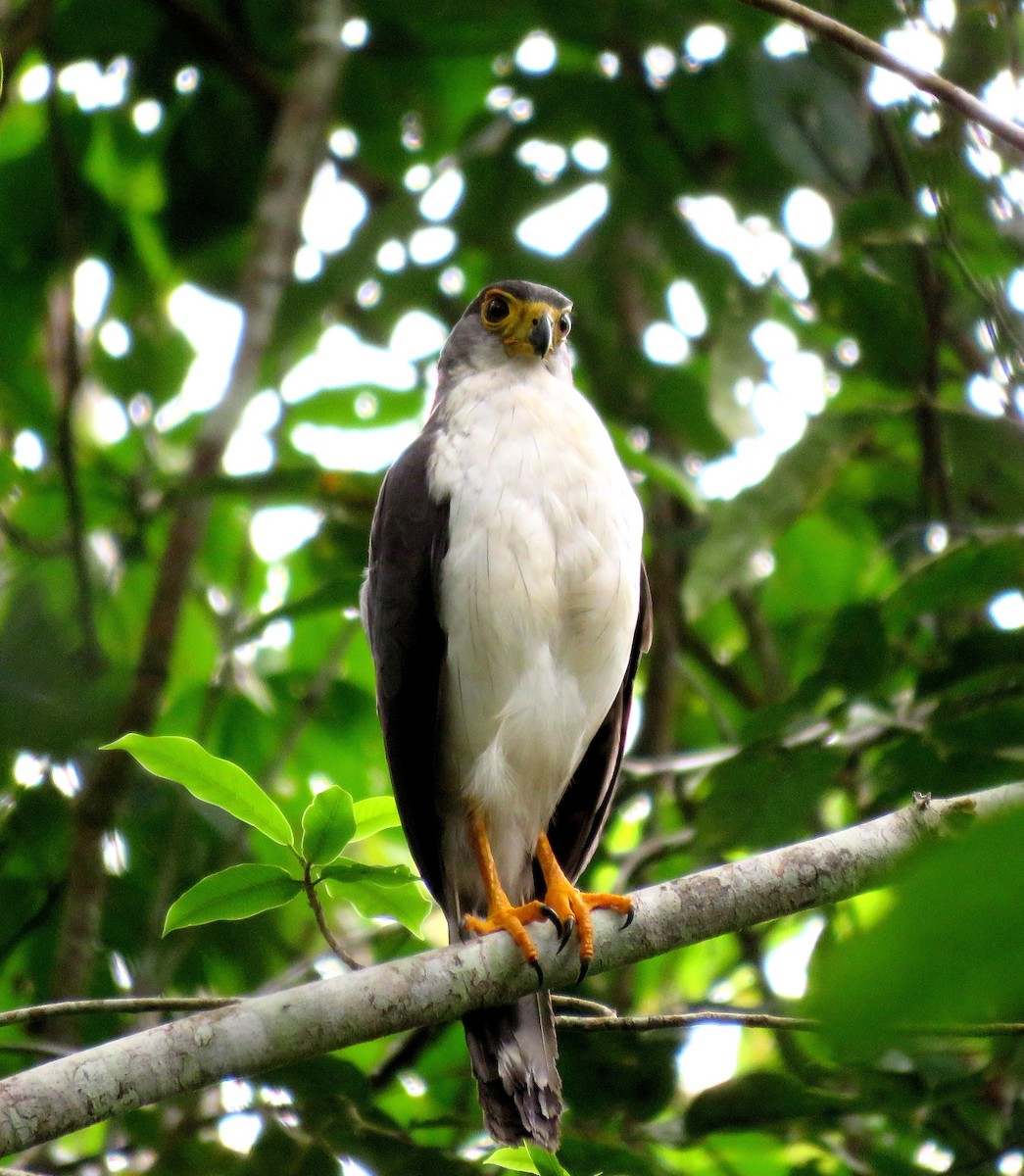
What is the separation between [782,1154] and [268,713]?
2.57m

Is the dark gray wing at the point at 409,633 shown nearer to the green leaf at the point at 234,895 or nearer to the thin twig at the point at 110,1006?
the green leaf at the point at 234,895

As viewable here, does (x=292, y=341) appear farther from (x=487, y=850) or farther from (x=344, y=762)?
(x=487, y=850)

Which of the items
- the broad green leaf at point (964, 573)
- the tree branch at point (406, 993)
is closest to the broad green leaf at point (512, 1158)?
the tree branch at point (406, 993)

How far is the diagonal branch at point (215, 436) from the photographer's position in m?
4.52

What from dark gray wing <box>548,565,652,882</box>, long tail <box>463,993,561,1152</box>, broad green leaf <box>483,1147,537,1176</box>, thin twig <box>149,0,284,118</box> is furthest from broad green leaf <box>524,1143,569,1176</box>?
thin twig <box>149,0,284,118</box>

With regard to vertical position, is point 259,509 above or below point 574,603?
above

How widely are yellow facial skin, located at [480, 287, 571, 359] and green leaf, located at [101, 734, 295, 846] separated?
2.46 metres

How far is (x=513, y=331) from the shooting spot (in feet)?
15.6

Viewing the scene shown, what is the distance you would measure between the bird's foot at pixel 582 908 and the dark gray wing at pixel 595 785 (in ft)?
2.53

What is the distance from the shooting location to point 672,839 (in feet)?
15.2

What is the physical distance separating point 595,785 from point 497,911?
93 centimetres

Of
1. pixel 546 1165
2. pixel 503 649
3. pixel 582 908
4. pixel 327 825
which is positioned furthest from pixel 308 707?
pixel 546 1165

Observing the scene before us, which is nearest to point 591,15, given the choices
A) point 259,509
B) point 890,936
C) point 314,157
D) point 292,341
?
point 314,157

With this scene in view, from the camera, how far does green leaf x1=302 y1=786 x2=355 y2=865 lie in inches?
103
